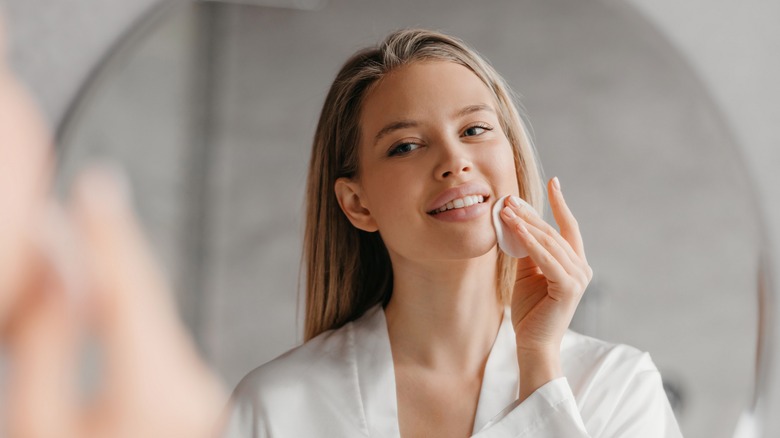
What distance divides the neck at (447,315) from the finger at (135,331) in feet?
0.48

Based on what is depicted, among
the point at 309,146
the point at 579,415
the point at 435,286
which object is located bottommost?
the point at 579,415

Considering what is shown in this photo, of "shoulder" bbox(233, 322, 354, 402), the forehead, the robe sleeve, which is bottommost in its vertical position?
the robe sleeve

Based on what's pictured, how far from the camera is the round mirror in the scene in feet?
1.74

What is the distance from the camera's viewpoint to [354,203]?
547mm

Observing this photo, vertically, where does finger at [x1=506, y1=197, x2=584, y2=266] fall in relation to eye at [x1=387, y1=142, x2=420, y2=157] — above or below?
below

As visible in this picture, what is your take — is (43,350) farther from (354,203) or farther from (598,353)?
(598,353)

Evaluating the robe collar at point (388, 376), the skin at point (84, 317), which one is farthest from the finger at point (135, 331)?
the robe collar at point (388, 376)

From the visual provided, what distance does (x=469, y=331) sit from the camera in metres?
0.56

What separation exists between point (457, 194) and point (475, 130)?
5 centimetres

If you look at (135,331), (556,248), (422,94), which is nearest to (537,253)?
(556,248)

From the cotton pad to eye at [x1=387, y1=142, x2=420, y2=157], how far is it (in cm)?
6

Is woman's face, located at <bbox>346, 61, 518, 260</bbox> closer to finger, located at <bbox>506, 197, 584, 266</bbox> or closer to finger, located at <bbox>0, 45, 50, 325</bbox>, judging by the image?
finger, located at <bbox>506, 197, 584, 266</bbox>

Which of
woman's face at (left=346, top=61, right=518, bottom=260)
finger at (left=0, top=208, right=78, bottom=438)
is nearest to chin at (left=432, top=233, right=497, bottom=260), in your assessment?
woman's face at (left=346, top=61, right=518, bottom=260)

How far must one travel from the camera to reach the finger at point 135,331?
55 centimetres
